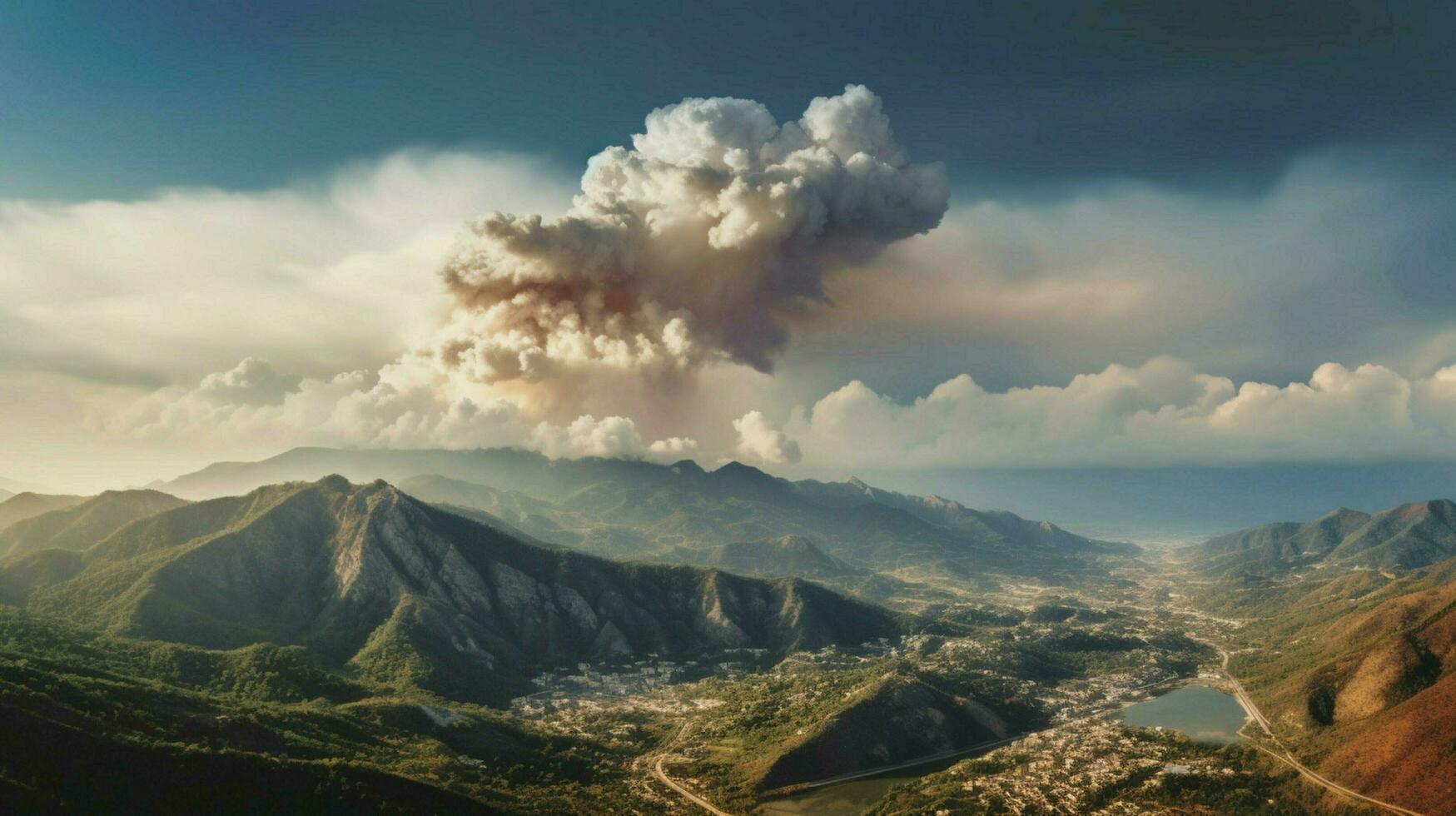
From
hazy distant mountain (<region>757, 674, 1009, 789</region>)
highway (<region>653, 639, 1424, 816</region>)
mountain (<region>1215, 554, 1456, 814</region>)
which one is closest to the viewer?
mountain (<region>1215, 554, 1456, 814</region>)

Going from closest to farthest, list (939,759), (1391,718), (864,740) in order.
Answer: (1391,718), (864,740), (939,759)

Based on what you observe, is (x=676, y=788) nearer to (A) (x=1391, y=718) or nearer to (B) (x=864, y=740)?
(B) (x=864, y=740)

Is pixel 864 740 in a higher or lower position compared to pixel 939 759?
higher

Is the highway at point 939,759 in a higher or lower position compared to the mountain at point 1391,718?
lower

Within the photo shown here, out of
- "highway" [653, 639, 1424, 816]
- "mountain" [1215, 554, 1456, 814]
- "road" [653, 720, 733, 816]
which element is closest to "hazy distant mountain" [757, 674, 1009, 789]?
"highway" [653, 639, 1424, 816]

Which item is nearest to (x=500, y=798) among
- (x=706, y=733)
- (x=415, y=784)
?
(x=415, y=784)

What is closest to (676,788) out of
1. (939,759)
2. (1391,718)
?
(939,759)

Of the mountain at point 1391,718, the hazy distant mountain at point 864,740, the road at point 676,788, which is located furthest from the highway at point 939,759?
the mountain at point 1391,718

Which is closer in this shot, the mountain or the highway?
the mountain

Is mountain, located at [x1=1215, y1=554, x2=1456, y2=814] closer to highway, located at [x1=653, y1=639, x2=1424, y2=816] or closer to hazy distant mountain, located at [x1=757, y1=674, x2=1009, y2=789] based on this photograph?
highway, located at [x1=653, y1=639, x2=1424, y2=816]

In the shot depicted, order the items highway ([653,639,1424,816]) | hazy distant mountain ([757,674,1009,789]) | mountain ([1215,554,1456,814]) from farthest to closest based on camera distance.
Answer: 1. hazy distant mountain ([757,674,1009,789])
2. highway ([653,639,1424,816])
3. mountain ([1215,554,1456,814])

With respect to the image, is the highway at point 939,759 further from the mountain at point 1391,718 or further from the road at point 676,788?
the mountain at point 1391,718
